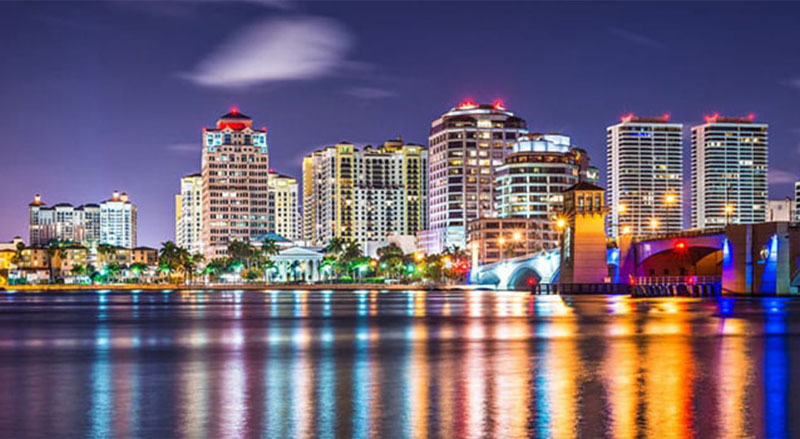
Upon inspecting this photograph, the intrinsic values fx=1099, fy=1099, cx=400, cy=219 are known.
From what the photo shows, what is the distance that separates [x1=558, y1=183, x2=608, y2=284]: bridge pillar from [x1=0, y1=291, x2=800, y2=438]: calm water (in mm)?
83914

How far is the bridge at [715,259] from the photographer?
11950cm

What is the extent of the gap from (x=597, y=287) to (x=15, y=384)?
12029cm

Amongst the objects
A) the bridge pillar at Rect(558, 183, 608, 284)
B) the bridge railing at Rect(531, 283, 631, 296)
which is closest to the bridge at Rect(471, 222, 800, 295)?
the bridge pillar at Rect(558, 183, 608, 284)

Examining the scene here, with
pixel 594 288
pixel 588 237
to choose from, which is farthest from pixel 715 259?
pixel 588 237

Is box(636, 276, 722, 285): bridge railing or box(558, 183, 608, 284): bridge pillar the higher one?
box(558, 183, 608, 284): bridge pillar

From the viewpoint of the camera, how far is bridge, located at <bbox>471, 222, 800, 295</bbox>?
4705 inches

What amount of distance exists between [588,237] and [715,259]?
1925 centimetres

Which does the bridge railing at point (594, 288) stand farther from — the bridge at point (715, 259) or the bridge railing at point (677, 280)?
the bridge railing at point (677, 280)

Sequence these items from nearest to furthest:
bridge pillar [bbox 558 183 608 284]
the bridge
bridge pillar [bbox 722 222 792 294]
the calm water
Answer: the calm water, bridge pillar [bbox 722 222 792 294], the bridge, bridge pillar [bbox 558 183 608 284]

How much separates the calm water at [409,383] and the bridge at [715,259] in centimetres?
5589

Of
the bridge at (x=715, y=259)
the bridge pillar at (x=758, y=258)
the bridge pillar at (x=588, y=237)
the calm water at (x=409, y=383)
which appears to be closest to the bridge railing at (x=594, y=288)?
the bridge pillar at (x=588, y=237)

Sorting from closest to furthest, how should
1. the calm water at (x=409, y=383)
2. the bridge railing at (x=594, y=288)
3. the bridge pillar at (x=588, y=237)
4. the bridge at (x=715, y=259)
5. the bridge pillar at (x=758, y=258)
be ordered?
the calm water at (x=409, y=383), the bridge pillar at (x=758, y=258), the bridge at (x=715, y=259), the bridge railing at (x=594, y=288), the bridge pillar at (x=588, y=237)

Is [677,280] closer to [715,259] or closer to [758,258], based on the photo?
[715,259]

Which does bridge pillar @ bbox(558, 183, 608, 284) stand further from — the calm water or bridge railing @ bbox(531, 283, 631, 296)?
the calm water
